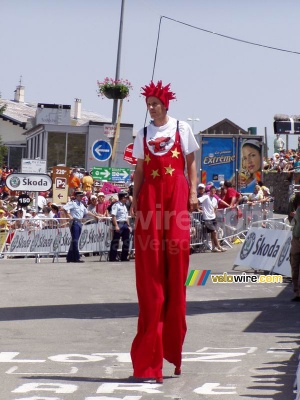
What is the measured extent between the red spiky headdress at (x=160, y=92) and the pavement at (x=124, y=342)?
7.41 ft

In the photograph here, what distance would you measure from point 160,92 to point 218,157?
26.9 meters

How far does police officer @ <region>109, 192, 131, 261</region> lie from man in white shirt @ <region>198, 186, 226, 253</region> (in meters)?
2.08

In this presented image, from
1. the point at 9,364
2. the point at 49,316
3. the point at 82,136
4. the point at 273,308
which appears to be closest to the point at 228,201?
the point at 273,308

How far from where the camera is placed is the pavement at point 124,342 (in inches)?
315

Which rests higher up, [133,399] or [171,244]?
[171,244]

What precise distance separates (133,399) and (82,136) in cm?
5058

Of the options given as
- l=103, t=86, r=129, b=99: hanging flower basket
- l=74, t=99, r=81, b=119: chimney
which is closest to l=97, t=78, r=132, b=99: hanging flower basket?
l=103, t=86, r=129, b=99: hanging flower basket

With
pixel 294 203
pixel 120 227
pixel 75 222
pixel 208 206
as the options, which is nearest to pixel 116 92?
pixel 208 206

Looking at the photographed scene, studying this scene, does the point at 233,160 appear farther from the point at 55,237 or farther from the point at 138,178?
the point at 138,178

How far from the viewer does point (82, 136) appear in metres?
57.8

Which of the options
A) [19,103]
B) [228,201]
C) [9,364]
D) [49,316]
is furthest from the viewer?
[19,103]

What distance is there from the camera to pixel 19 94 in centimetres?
10081

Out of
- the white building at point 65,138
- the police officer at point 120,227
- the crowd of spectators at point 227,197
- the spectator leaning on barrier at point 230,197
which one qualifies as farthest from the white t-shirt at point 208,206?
the white building at point 65,138

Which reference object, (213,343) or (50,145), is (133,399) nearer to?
(213,343)
